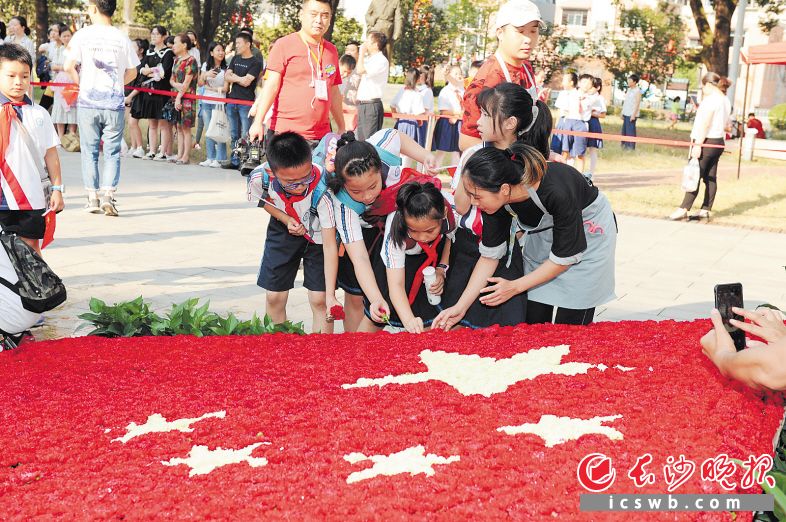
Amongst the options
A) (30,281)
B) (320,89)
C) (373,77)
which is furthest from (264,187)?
(373,77)

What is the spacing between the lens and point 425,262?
13.2 feet

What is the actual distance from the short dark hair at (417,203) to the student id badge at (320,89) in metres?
1.99

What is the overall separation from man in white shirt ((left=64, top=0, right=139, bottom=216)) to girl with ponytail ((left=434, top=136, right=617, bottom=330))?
4799 mm

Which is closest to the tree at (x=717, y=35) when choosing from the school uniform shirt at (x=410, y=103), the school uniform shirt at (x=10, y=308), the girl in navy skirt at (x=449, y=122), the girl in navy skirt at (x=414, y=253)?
the girl in navy skirt at (x=449, y=122)

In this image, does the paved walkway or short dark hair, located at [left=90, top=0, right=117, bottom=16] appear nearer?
the paved walkway

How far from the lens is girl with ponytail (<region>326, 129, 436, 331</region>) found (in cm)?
375

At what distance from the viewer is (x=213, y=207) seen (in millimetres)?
8852

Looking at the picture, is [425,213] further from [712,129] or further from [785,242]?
[712,129]

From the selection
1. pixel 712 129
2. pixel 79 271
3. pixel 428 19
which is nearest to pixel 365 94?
pixel 712 129

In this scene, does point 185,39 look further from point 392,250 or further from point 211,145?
point 392,250

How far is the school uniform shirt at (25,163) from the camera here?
15.3 ft

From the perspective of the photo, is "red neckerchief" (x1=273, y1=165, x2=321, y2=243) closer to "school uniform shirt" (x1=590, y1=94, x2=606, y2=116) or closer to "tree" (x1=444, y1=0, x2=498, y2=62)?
"school uniform shirt" (x1=590, y1=94, x2=606, y2=116)

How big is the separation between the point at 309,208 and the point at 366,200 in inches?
14.8

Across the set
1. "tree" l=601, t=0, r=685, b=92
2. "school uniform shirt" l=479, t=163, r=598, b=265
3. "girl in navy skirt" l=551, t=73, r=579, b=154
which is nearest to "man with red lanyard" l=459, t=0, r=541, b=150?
"school uniform shirt" l=479, t=163, r=598, b=265
